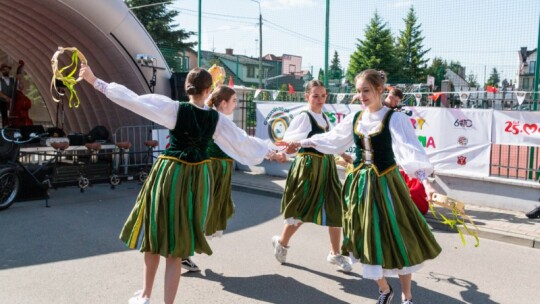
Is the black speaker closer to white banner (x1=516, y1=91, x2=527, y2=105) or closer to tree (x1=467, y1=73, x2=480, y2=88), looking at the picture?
tree (x1=467, y1=73, x2=480, y2=88)

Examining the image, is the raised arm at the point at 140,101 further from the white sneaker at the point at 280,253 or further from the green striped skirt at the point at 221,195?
the white sneaker at the point at 280,253

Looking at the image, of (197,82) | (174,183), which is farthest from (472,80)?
(174,183)

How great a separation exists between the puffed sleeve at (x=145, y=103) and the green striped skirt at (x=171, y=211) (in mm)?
318

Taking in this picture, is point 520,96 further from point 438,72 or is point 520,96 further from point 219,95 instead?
point 438,72

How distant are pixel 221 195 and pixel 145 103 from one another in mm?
1832

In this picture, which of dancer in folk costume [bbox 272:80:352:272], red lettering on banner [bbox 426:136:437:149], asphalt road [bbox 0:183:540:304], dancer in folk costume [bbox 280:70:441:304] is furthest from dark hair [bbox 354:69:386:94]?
red lettering on banner [bbox 426:136:437:149]

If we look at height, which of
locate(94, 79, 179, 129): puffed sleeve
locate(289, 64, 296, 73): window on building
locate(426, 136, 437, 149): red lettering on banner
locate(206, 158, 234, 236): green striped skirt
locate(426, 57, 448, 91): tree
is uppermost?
locate(289, 64, 296, 73): window on building

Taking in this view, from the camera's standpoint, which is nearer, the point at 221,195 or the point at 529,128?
the point at 221,195

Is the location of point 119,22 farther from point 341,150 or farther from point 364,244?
point 364,244

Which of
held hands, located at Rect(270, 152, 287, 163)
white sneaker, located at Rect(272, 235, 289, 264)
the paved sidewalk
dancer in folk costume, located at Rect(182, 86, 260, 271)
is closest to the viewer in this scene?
held hands, located at Rect(270, 152, 287, 163)

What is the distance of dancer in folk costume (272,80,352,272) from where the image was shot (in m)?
5.05

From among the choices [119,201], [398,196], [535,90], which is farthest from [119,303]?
[535,90]

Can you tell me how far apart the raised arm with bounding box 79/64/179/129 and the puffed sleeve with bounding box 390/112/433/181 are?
63.6 inches

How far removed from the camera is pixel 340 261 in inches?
202
